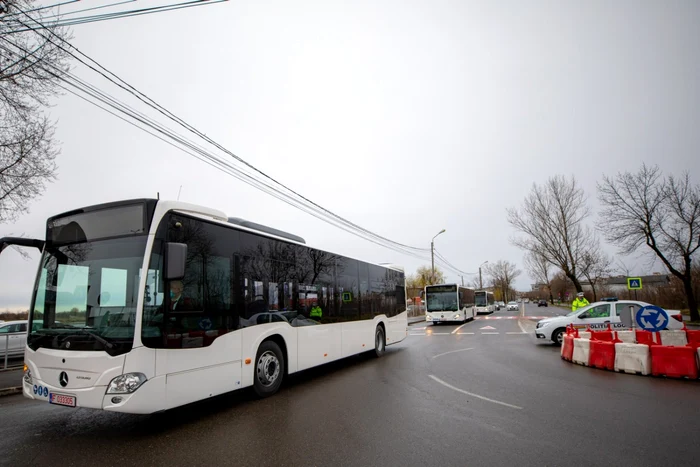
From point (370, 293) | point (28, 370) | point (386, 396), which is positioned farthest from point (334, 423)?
point (370, 293)

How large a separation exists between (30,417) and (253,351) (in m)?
3.55

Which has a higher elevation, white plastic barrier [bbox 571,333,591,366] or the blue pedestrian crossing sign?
the blue pedestrian crossing sign

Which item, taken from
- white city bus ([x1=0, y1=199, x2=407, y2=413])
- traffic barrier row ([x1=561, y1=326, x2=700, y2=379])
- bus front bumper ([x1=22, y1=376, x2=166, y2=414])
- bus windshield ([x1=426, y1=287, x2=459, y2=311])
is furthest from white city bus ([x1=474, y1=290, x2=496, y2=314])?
bus front bumper ([x1=22, y1=376, x2=166, y2=414])

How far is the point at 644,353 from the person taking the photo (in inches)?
338

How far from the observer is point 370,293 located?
1174 centimetres

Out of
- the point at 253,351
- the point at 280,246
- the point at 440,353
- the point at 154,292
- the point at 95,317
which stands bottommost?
the point at 440,353

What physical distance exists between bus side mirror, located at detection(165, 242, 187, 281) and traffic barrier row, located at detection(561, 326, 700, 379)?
971cm

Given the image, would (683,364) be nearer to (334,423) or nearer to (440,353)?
(440,353)

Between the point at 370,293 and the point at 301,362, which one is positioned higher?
the point at 370,293

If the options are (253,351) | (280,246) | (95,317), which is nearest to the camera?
(95,317)

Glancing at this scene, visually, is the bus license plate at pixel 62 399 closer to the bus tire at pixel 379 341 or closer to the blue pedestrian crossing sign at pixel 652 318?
the bus tire at pixel 379 341

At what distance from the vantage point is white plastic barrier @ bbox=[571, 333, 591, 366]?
999 cm

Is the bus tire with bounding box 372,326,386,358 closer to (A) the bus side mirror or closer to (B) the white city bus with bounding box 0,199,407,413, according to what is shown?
(B) the white city bus with bounding box 0,199,407,413

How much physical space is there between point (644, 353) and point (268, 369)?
8.21 m
